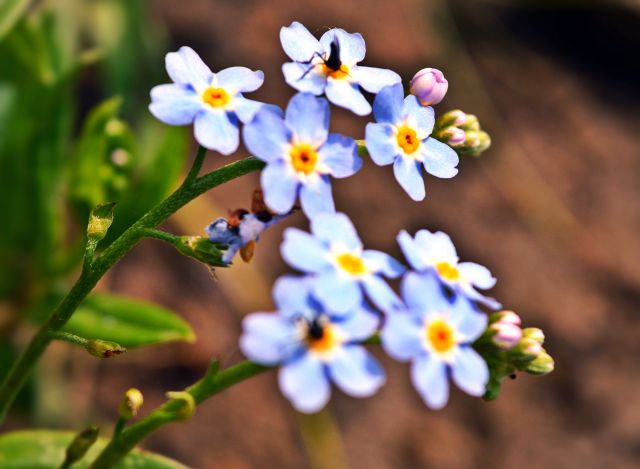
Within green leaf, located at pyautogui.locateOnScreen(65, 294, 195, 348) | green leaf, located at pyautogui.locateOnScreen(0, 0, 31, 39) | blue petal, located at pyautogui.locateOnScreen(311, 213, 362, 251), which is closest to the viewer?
blue petal, located at pyautogui.locateOnScreen(311, 213, 362, 251)

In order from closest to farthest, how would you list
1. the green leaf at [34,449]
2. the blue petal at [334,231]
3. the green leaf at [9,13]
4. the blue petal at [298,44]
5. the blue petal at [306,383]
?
the blue petal at [306,383], the blue petal at [334,231], the blue petal at [298,44], the green leaf at [34,449], the green leaf at [9,13]

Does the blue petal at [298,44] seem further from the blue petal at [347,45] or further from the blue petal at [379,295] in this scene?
the blue petal at [379,295]

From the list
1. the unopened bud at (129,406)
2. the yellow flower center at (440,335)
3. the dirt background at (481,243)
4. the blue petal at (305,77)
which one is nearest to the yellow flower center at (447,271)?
the yellow flower center at (440,335)

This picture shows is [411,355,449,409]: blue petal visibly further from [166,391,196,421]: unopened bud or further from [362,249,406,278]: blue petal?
[166,391,196,421]: unopened bud

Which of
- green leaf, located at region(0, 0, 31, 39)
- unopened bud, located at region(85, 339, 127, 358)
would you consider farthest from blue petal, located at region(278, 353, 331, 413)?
green leaf, located at region(0, 0, 31, 39)

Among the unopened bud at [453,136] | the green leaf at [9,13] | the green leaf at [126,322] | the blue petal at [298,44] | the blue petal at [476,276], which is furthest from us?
the green leaf at [9,13]

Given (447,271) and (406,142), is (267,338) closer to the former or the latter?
(447,271)
